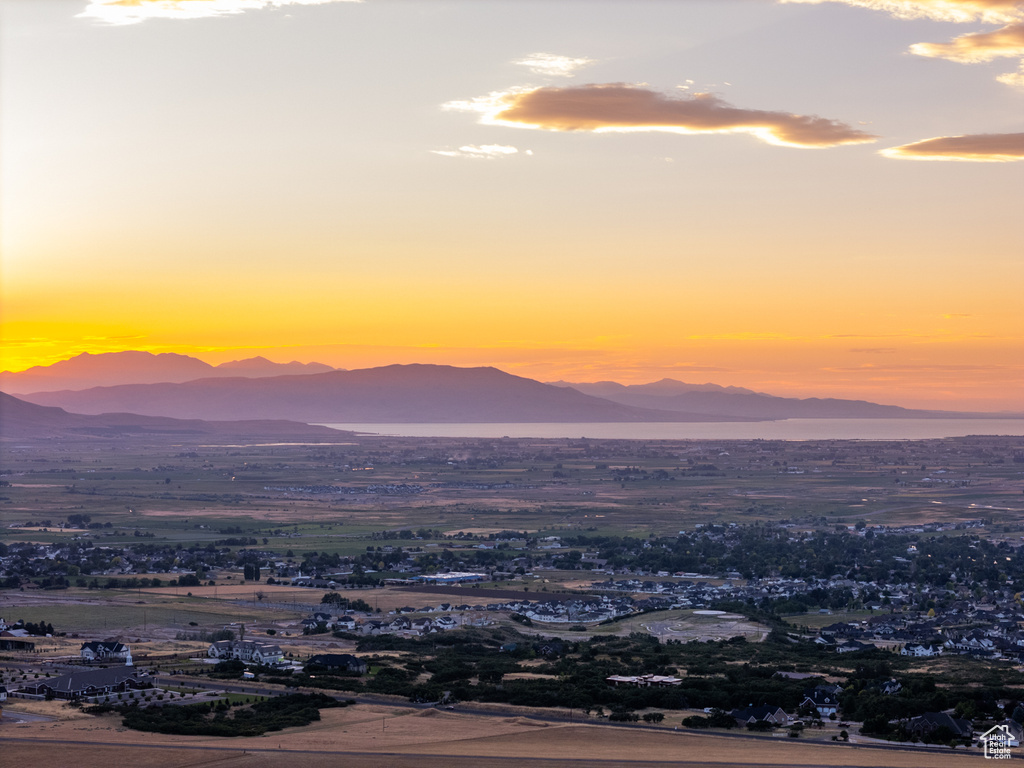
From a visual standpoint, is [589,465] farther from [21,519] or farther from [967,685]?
[967,685]

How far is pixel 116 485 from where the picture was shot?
146 metres

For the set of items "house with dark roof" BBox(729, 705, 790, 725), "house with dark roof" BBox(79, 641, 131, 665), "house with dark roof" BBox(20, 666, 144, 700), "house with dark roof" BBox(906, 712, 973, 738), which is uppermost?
"house with dark roof" BBox(906, 712, 973, 738)

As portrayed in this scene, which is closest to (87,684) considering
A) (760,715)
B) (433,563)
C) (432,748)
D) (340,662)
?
(340,662)

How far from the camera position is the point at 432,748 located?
103 ft

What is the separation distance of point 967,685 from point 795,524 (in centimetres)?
6552

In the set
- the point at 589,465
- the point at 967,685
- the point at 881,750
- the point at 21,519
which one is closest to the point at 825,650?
the point at 967,685

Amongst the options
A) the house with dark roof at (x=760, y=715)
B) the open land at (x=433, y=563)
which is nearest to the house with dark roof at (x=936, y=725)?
the open land at (x=433, y=563)

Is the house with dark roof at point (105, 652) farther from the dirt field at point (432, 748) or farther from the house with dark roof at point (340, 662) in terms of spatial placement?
the dirt field at point (432, 748)

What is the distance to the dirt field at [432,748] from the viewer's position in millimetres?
29859

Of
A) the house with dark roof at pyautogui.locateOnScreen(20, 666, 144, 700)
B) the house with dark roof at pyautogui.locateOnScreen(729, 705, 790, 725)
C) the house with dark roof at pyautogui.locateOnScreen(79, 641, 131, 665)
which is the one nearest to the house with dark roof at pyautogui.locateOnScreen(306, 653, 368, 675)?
the house with dark roof at pyautogui.locateOnScreen(79, 641, 131, 665)

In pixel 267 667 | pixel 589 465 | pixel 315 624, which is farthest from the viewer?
pixel 589 465

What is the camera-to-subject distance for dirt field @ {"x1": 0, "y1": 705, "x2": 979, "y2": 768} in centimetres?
2986

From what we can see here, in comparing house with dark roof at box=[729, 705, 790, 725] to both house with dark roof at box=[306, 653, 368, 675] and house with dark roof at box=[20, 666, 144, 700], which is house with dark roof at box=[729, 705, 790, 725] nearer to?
house with dark roof at box=[306, 653, 368, 675]

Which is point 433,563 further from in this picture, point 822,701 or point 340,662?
point 822,701
